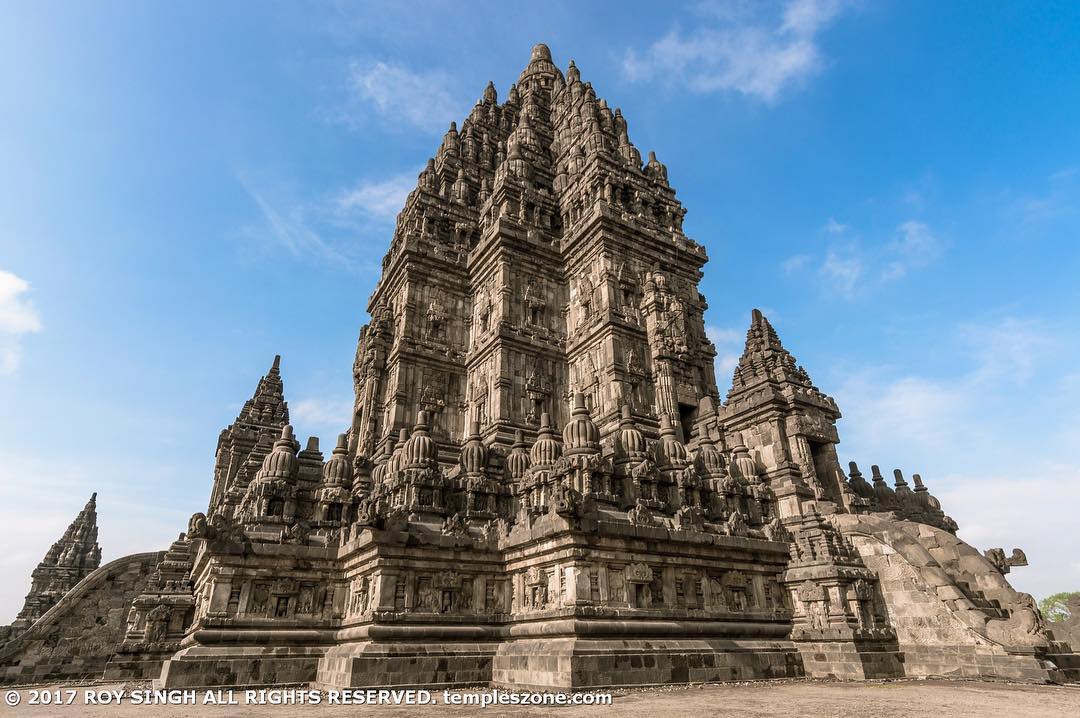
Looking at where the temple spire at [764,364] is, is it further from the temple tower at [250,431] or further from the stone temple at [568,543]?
the temple tower at [250,431]

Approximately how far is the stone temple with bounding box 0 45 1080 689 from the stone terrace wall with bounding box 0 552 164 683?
8cm

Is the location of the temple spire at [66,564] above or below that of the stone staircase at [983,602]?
above

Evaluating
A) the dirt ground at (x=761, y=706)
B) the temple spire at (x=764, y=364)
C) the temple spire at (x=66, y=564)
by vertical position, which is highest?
the temple spire at (x=764, y=364)

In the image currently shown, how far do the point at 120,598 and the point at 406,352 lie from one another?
16.9m

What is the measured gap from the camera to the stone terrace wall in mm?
23047

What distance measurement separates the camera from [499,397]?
27922 mm

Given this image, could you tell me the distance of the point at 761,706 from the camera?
10461mm

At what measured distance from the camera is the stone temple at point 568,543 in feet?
48.7

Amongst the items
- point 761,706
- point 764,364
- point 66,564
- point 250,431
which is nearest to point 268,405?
point 250,431

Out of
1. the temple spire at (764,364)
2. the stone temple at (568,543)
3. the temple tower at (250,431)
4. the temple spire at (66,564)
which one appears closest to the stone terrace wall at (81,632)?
the stone temple at (568,543)

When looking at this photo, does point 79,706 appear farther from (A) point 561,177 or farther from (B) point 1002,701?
(A) point 561,177

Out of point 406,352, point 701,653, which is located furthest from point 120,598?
point 701,653

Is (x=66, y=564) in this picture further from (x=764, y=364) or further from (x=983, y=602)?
(x=983, y=602)

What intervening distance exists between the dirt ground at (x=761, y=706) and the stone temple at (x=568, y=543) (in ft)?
5.58
